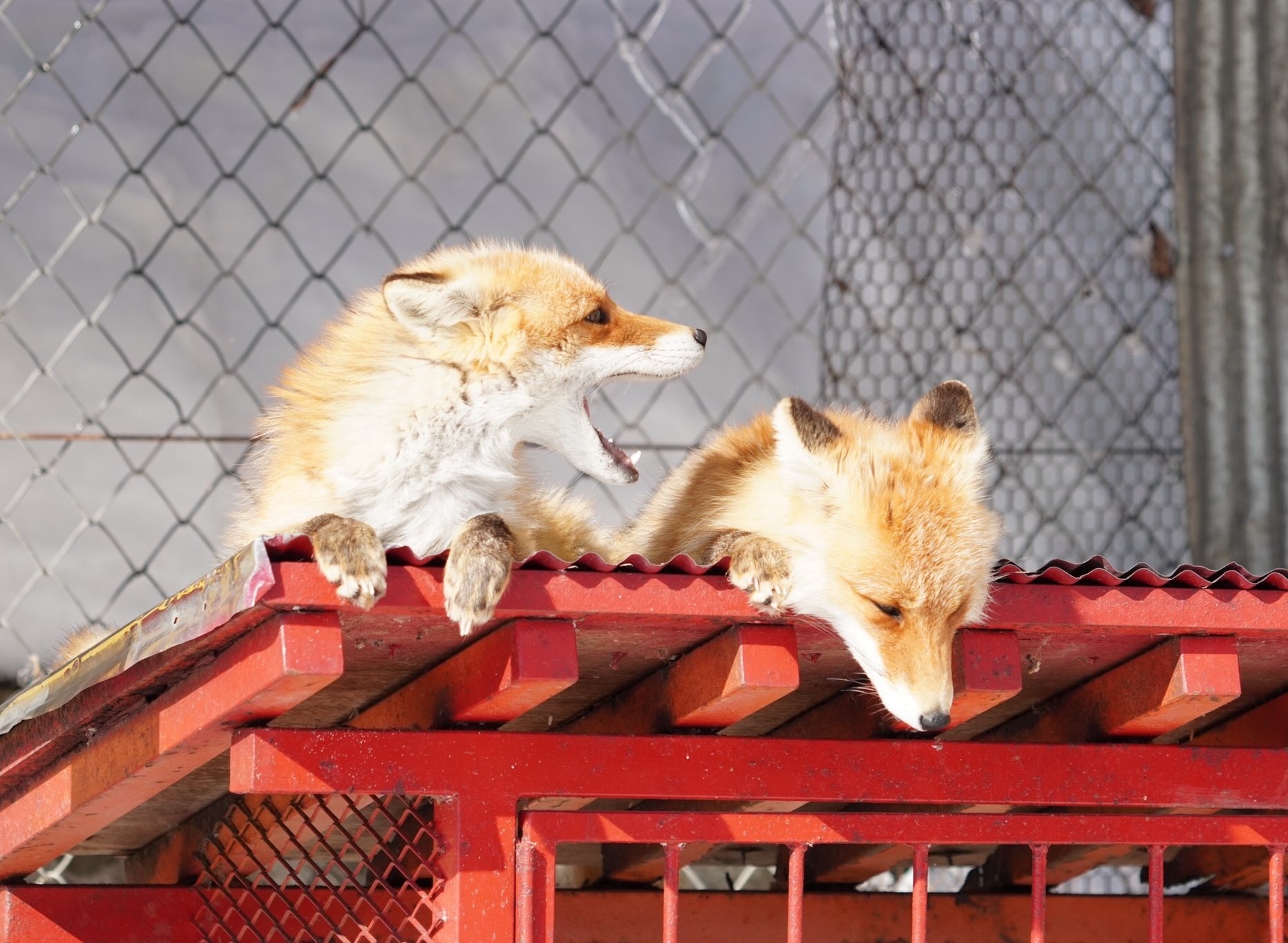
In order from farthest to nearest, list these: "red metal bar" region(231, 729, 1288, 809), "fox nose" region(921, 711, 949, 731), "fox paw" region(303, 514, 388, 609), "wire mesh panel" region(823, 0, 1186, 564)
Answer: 1. "wire mesh panel" region(823, 0, 1186, 564)
2. "fox nose" region(921, 711, 949, 731)
3. "red metal bar" region(231, 729, 1288, 809)
4. "fox paw" region(303, 514, 388, 609)

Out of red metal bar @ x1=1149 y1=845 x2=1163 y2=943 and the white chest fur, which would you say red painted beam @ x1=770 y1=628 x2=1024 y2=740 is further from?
the white chest fur

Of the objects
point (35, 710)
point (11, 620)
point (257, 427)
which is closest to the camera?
point (35, 710)

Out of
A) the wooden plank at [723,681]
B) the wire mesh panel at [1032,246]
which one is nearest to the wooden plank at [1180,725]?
the wooden plank at [723,681]

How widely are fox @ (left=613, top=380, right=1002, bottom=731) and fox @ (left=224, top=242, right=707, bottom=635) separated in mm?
313

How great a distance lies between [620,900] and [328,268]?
7.23 ft

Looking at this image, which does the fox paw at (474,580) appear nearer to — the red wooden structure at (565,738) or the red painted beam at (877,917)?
the red wooden structure at (565,738)

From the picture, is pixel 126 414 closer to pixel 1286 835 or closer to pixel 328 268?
pixel 328 268

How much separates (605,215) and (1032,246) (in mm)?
1458

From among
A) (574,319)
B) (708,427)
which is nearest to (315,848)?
(574,319)

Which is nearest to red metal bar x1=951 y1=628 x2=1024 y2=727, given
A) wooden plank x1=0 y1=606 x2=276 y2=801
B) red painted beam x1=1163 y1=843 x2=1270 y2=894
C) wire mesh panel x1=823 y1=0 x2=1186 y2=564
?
wooden plank x1=0 y1=606 x2=276 y2=801

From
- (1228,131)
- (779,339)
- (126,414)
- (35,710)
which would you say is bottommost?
(35,710)

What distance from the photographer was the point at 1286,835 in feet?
9.84

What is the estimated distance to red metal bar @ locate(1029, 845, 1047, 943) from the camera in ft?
9.21

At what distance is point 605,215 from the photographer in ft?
16.9
